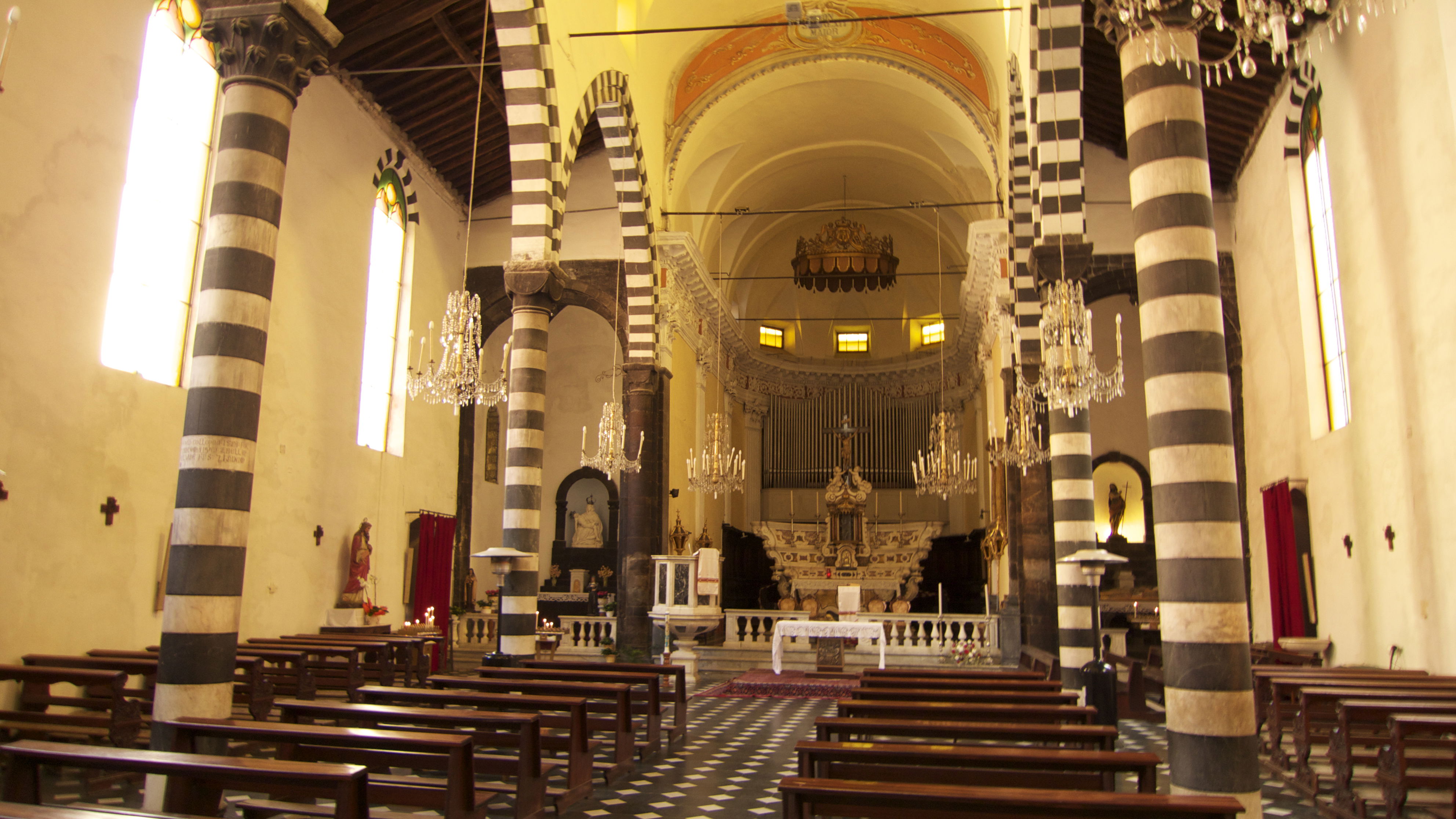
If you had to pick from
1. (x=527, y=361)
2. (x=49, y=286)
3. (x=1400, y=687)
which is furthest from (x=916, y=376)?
(x=49, y=286)

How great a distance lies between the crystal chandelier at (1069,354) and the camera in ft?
27.2

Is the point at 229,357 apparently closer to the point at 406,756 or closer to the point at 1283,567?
the point at 406,756

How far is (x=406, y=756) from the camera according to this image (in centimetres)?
514

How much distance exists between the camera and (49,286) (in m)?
8.56

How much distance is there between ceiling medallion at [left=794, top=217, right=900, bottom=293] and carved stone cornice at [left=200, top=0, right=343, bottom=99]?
12770mm

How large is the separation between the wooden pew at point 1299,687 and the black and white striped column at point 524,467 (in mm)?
7174

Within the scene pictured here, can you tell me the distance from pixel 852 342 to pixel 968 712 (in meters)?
20.8

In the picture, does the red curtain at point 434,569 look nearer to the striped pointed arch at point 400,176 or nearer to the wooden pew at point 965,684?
the striped pointed arch at point 400,176

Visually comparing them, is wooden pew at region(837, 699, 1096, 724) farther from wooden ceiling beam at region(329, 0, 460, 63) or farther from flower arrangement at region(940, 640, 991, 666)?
flower arrangement at region(940, 640, 991, 666)

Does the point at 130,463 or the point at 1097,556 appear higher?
the point at 130,463

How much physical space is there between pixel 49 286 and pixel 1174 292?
9029 millimetres

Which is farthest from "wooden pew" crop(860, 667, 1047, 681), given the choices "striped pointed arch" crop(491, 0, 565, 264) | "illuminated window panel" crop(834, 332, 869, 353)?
"illuminated window panel" crop(834, 332, 869, 353)

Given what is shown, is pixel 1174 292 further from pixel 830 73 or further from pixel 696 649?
pixel 830 73

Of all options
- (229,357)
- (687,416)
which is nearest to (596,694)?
(229,357)
